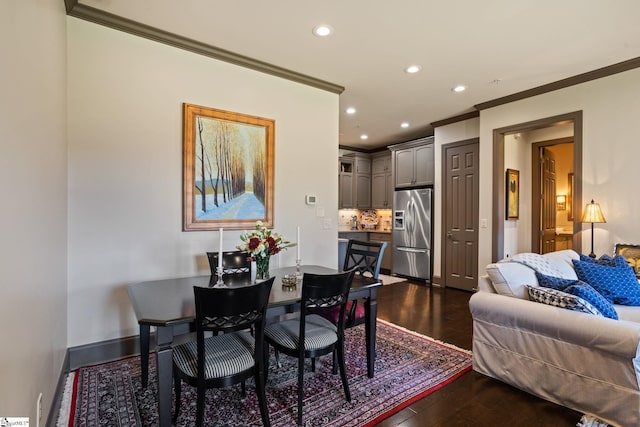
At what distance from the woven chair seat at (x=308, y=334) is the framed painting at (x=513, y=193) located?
3.73 m

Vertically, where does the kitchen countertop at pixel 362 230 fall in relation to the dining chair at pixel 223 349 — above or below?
above

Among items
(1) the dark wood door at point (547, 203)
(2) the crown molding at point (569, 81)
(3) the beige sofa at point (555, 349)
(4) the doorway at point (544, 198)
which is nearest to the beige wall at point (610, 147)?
(2) the crown molding at point (569, 81)

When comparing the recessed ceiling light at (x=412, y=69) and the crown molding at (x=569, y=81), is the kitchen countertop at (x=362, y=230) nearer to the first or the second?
the crown molding at (x=569, y=81)

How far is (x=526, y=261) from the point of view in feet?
8.68

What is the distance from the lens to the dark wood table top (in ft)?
5.42

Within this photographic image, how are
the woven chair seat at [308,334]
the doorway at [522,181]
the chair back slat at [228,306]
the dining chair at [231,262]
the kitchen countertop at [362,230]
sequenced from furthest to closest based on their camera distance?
the kitchen countertop at [362,230]
the doorway at [522,181]
the dining chair at [231,262]
the woven chair seat at [308,334]
the chair back slat at [228,306]

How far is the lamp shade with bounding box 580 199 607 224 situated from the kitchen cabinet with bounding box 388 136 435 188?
8.26ft

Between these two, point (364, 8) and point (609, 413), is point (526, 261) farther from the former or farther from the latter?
point (364, 8)

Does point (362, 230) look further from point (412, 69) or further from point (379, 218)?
point (412, 69)

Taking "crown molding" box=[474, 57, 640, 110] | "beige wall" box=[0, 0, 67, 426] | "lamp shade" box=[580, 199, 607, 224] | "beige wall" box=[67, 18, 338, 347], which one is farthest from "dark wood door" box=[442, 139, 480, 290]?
"beige wall" box=[0, 0, 67, 426]

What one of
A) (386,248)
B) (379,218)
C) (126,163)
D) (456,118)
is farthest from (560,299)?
(379,218)

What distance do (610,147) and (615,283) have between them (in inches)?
68.6

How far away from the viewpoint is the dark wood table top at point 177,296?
65.1 inches

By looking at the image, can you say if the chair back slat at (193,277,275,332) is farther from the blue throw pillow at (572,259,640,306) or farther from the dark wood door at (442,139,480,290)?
the dark wood door at (442,139,480,290)
